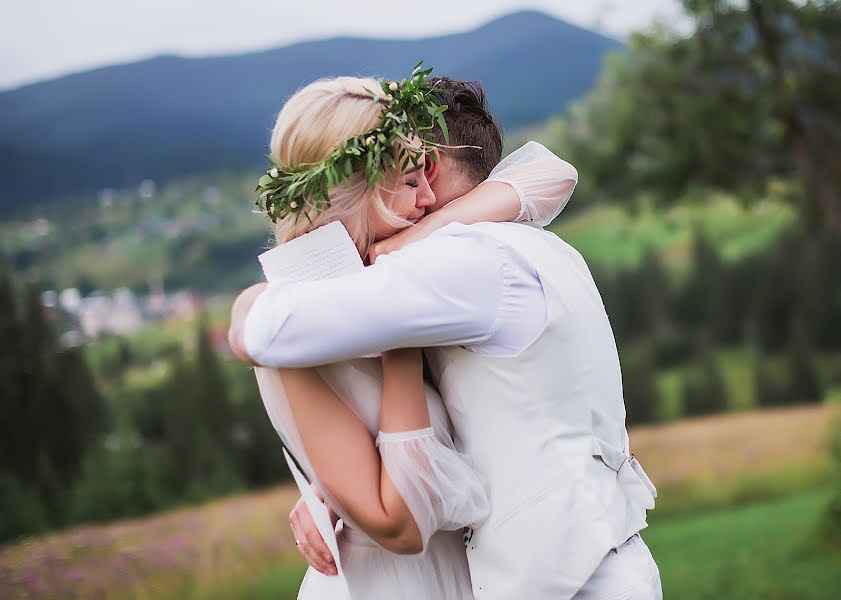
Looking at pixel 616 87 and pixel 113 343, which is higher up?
pixel 616 87

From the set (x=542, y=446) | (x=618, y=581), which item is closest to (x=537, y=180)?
(x=542, y=446)

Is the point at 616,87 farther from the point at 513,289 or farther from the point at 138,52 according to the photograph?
the point at 513,289

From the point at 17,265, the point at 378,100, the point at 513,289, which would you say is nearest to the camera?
the point at 513,289

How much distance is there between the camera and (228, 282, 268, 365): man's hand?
165 centimetres

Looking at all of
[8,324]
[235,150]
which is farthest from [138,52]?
[8,324]

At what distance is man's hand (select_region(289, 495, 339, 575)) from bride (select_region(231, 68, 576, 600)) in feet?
0.10

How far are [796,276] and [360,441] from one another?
7.96m

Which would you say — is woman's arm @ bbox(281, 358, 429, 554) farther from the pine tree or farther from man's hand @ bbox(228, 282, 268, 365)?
the pine tree

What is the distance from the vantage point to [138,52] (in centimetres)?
731

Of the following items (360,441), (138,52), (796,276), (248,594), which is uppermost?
(138,52)

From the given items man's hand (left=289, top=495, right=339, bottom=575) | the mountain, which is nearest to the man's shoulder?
man's hand (left=289, top=495, right=339, bottom=575)

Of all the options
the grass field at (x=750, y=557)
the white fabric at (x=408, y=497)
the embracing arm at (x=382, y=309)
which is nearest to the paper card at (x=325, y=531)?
the white fabric at (x=408, y=497)

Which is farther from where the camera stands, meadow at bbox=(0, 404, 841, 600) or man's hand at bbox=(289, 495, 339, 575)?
meadow at bbox=(0, 404, 841, 600)

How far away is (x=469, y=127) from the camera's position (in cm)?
202
